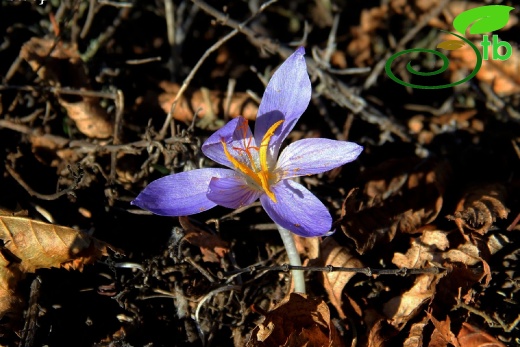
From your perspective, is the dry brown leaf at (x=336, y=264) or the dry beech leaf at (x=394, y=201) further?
the dry beech leaf at (x=394, y=201)

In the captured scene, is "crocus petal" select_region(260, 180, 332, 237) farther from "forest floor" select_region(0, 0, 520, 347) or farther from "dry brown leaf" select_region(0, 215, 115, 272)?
"dry brown leaf" select_region(0, 215, 115, 272)

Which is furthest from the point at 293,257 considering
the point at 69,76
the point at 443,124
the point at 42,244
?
the point at 69,76

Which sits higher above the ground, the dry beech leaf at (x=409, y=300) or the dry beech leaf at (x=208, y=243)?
the dry beech leaf at (x=208, y=243)

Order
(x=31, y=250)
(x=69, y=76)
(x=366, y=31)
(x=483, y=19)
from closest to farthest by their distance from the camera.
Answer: (x=31, y=250) → (x=69, y=76) → (x=483, y=19) → (x=366, y=31)

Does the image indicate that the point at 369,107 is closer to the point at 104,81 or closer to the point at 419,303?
the point at 419,303

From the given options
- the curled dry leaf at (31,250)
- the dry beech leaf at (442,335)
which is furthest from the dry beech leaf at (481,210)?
the curled dry leaf at (31,250)

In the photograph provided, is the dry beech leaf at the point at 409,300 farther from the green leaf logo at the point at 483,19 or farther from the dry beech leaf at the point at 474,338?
the green leaf logo at the point at 483,19

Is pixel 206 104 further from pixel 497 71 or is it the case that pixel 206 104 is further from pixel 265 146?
pixel 497 71

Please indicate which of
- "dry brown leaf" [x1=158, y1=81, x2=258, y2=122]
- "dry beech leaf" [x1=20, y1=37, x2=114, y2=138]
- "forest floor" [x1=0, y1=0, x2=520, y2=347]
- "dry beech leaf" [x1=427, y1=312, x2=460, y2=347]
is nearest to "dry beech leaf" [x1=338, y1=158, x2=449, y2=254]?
"forest floor" [x1=0, y1=0, x2=520, y2=347]
